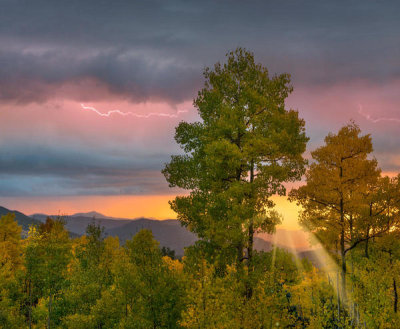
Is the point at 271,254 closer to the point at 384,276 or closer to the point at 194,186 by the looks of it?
the point at 194,186

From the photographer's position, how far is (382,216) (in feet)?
72.8

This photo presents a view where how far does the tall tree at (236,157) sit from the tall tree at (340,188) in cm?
556

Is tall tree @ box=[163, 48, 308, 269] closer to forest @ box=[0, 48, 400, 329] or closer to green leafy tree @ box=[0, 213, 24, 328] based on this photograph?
forest @ box=[0, 48, 400, 329]

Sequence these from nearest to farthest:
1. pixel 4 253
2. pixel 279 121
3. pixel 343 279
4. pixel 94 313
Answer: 1. pixel 279 121
2. pixel 343 279
3. pixel 94 313
4. pixel 4 253

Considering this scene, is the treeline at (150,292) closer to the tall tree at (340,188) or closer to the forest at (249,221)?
the forest at (249,221)

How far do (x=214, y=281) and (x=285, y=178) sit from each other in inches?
254

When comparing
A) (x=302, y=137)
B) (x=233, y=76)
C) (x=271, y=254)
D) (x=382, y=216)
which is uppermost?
(x=233, y=76)

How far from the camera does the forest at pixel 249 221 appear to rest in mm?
16812

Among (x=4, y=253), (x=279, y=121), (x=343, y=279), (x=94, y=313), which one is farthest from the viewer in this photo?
(x=4, y=253)

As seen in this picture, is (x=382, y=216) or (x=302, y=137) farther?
(x=382, y=216)

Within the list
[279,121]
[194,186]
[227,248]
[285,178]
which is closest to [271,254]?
[227,248]

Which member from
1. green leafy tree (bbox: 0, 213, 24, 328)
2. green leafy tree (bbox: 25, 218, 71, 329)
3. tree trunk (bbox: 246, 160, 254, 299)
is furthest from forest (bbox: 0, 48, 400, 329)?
green leafy tree (bbox: 0, 213, 24, 328)

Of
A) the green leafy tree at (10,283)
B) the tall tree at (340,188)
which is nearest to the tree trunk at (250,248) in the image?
the tall tree at (340,188)

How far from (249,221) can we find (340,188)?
28.1ft
